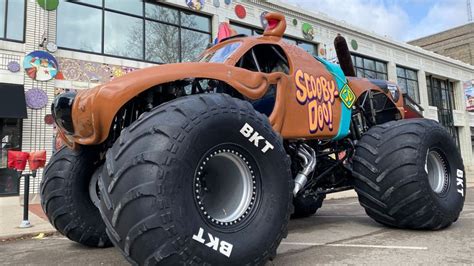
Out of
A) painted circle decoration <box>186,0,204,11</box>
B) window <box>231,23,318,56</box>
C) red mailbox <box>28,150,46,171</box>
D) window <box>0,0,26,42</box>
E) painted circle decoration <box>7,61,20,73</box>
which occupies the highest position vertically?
painted circle decoration <box>186,0,204,11</box>

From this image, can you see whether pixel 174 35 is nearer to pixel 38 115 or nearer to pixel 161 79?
pixel 38 115

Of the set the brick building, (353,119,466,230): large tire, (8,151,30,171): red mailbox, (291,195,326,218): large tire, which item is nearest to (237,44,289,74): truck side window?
(353,119,466,230): large tire

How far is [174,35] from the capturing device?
54.9 ft

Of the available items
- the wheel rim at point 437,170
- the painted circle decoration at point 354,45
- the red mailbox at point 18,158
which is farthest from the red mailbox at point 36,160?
the painted circle decoration at point 354,45

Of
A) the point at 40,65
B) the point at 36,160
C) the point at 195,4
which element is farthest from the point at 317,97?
the point at 195,4

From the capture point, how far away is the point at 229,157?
3.46 metres

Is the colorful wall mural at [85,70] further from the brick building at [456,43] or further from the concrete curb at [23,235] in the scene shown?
the brick building at [456,43]

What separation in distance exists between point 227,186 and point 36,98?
11280 millimetres

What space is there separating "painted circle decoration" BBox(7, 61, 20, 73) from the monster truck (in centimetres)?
920

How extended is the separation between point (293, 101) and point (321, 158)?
1622 millimetres

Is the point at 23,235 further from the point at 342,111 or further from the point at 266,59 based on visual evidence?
the point at 342,111

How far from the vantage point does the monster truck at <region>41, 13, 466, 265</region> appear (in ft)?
9.46

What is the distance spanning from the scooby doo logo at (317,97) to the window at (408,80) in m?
23.7

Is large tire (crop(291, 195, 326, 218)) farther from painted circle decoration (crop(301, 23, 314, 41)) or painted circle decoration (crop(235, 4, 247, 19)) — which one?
painted circle decoration (crop(301, 23, 314, 41))
